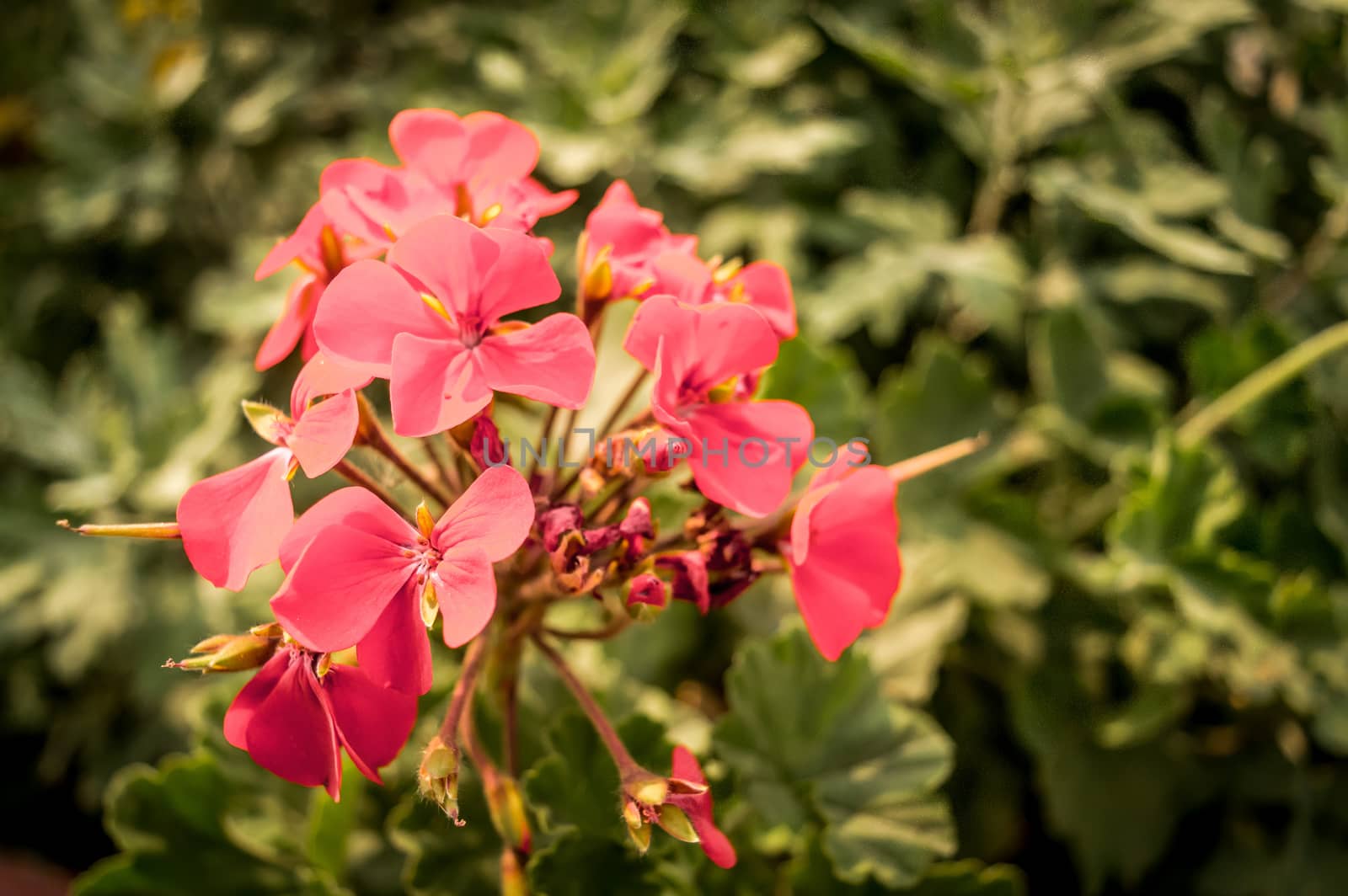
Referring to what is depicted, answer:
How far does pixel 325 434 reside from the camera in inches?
23.8

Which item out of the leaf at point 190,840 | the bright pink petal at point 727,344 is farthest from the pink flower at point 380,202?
the leaf at point 190,840

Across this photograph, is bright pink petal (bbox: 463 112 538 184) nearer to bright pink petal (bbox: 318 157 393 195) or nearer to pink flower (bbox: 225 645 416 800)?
bright pink petal (bbox: 318 157 393 195)

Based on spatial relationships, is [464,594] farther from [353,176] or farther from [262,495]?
[353,176]

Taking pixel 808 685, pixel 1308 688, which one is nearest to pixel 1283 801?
pixel 1308 688

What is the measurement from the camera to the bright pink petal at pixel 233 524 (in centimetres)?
61

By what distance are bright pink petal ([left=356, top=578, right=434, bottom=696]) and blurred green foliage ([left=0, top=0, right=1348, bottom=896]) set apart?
0.38 metres

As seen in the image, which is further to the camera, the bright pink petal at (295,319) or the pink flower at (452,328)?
the bright pink petal at (295,319)

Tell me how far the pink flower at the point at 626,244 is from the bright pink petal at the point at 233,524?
12.0 inches

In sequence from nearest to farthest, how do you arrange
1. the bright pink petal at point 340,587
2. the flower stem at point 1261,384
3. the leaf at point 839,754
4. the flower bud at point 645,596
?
the bright pink petal at point 340,587 → the flower bud at point 645,596 → the leaf at point 839,754 → the flower stem at point 1261,384

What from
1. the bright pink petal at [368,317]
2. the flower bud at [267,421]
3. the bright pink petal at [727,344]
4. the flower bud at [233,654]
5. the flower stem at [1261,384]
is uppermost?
the bright pink petal at [368,317]

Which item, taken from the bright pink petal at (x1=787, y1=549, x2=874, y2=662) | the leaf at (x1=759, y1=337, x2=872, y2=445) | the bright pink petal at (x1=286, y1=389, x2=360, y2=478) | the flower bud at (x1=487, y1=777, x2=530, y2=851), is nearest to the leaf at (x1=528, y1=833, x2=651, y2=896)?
the flower bud at (x1=487, y1=777, x2=530, y2=851)

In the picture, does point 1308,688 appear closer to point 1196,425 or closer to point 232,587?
point 1196,425

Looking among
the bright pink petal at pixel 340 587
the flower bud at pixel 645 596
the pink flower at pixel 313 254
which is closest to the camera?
the bright pink petal at pixel 340 587

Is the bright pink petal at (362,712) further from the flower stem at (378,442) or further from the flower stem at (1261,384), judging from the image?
the flower stem at (1261,384)
